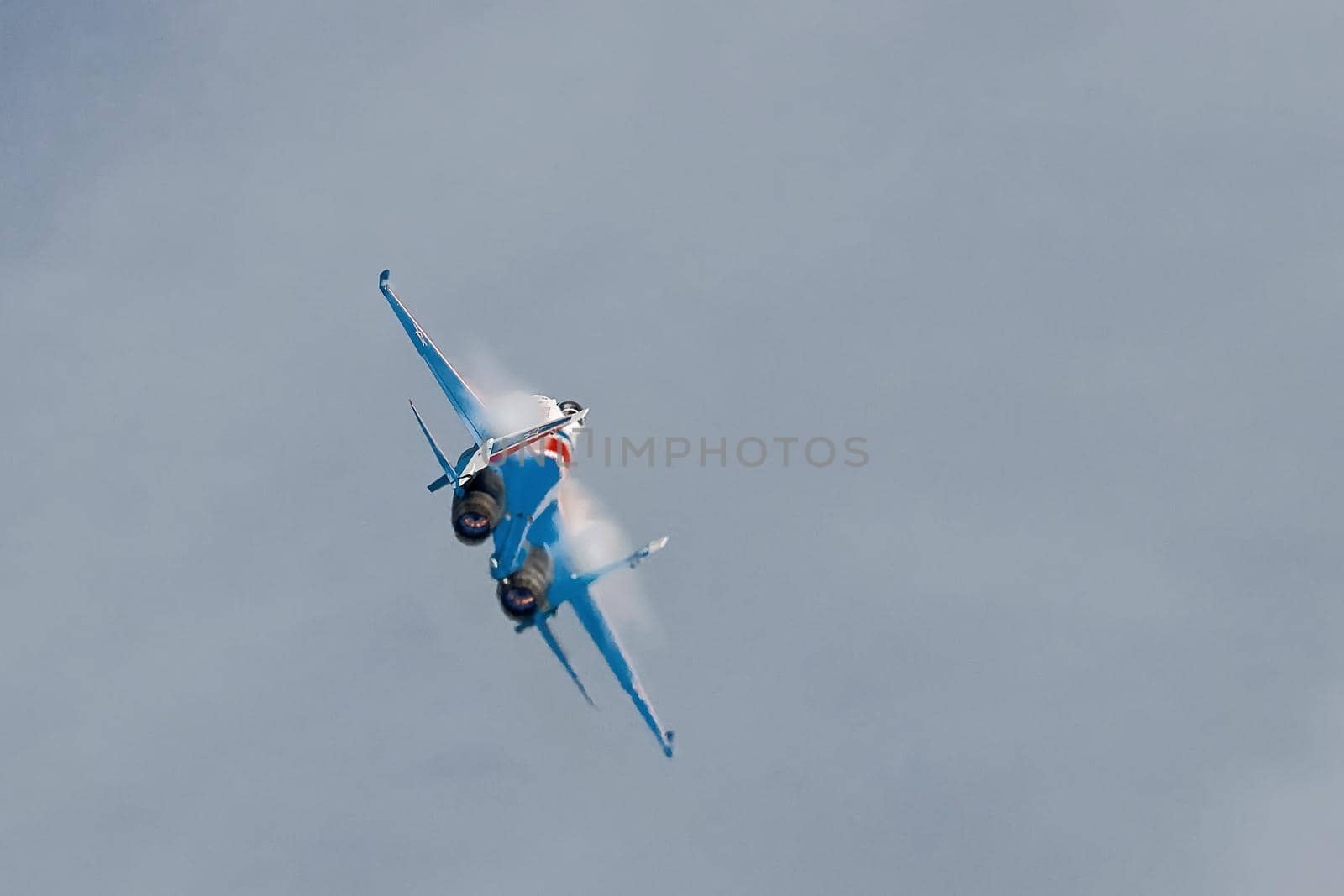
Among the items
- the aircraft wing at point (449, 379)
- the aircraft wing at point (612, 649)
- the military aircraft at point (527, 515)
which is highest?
the aircraft wing at point (449, 379)

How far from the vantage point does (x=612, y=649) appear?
110438mm

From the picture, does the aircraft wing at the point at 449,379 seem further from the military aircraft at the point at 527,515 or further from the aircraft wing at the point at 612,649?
the aircraft wing at the point at 612,649

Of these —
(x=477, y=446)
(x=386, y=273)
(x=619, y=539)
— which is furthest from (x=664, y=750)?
(x=386, y=273)

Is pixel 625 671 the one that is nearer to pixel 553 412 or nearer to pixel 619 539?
pixel 619 539

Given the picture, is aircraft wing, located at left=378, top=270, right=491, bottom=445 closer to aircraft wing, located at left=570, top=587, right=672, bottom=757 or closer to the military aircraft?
the military aircraft

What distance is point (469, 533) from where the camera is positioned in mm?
106688

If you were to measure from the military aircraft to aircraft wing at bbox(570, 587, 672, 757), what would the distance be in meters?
0.05

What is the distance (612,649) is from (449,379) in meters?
21.2

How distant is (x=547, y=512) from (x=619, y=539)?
505 centimetres

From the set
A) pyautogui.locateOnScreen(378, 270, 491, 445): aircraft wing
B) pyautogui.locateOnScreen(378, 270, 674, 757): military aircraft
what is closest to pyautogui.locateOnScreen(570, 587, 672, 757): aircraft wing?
pyautogui.locateOnScreen(378, 270, 674, 757): military aircraft

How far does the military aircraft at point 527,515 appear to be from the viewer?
10581 cm

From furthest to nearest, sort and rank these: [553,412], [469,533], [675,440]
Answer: [675,440]
[553,412]
[469,533]

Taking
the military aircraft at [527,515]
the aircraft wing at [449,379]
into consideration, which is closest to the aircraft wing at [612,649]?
the military aircraft at [527,515]

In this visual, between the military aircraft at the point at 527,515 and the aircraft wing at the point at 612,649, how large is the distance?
55mm
